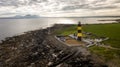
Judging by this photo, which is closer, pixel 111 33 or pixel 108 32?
pixel 111 33

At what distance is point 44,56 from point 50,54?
3.85 ft

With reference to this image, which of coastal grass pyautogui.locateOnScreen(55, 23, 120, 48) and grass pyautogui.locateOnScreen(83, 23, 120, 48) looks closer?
grass pyautogui.locateOnScreen(83, 23, 120, 48)

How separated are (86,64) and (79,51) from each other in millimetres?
5860

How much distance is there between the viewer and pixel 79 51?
2556 centimetres

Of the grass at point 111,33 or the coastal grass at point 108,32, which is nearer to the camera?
the grass at point 111,33

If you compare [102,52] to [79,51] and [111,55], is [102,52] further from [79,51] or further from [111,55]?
[79,51]

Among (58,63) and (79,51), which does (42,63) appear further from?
(79,51)

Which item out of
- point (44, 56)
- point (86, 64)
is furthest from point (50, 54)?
point (86, 64)

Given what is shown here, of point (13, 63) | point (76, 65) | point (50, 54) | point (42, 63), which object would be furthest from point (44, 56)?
point (76, 65)

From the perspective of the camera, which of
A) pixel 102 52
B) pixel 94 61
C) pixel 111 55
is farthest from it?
pixel 102 52

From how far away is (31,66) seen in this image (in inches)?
828

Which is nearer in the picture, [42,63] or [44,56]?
[42,63]

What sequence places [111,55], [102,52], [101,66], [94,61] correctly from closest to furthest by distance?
[101,66], [94,61], [111,55], [102,52]

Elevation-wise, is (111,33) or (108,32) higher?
(111,33)
